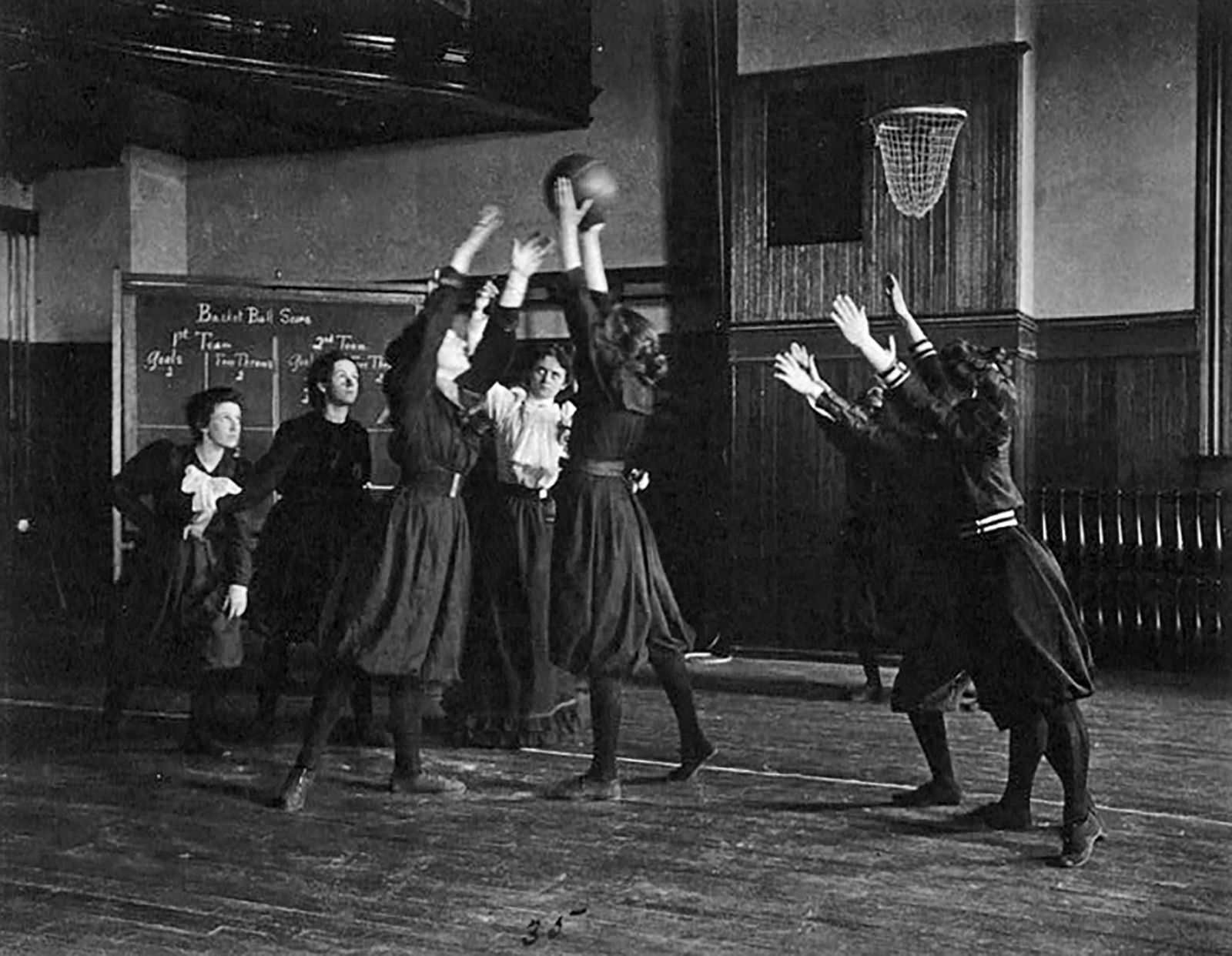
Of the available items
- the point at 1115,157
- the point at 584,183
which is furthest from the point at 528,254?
the point at 1115,157

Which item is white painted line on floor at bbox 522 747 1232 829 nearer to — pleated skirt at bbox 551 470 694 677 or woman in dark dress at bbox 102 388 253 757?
pleated skirt at bbox 551 470 694 677

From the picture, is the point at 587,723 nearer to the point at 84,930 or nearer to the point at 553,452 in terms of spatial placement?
the point at 553,452

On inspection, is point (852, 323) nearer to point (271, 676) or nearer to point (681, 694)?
point (681, 694)

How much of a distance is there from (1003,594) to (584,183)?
1.78m

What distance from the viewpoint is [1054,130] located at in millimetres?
7461

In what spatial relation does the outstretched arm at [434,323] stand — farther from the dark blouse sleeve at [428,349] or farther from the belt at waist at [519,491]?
the belt at waist at [519,491]

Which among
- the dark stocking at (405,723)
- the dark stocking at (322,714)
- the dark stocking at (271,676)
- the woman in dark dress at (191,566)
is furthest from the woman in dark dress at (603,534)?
the dark stocking at (271,676)

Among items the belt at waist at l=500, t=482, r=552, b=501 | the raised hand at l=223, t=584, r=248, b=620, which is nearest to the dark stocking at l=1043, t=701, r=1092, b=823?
the belt at waist at l=500, t=482, r=552, b=501

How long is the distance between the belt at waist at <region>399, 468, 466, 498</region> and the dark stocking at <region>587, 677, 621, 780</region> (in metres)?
0.76

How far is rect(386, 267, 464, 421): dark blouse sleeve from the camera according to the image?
159 inches

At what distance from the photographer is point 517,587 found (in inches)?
200

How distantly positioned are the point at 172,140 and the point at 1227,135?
643 centimetres

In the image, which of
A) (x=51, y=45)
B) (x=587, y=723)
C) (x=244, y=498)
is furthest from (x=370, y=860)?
(x=51, y=45)

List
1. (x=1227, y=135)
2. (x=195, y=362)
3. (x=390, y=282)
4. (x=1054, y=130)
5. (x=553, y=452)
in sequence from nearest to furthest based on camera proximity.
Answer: (x=553, y=452)
(x=1227, y=135)
(x=1054, y=130)
(x=195, y=362)
(x=390, y=282)
